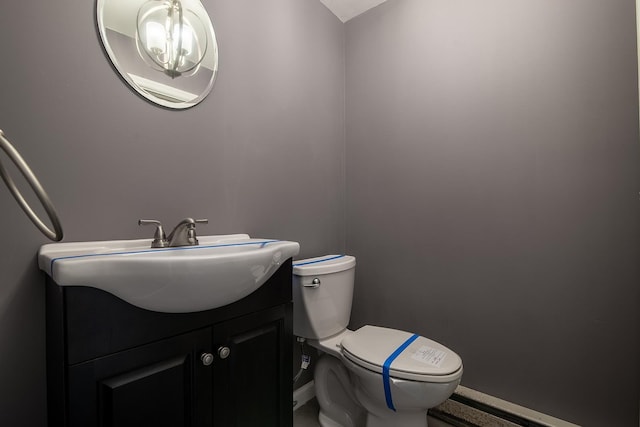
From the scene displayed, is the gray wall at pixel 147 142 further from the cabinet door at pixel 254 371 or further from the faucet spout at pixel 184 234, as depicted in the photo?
the cabinet door at pixel 254 371

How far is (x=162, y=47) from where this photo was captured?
104 centimetres

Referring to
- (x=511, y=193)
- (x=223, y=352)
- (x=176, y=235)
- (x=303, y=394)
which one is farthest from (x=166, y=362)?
(x=511, y=193)

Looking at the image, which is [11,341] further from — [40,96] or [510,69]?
[510,69]

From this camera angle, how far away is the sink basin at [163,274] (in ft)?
1.99

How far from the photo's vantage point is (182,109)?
3.57 ft

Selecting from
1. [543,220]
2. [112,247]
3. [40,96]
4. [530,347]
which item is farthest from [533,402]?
[40,96]

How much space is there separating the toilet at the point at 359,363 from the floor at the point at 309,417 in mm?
71

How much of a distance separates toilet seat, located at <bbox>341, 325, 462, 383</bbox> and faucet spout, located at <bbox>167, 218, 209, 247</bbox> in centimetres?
74

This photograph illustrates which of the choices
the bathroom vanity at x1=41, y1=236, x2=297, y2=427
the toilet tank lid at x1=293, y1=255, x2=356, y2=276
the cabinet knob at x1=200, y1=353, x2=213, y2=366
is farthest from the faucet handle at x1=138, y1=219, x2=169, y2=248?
the toilet tank lid at x1=293, y1=255, x2=356, y2=276

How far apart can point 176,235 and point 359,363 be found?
0.80 m

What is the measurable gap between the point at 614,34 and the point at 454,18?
633mm

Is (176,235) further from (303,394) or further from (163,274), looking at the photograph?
(303,394)

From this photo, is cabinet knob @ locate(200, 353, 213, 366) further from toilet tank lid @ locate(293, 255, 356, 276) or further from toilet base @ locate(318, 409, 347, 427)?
toilet base @ locate(318, 409, 347, 427)

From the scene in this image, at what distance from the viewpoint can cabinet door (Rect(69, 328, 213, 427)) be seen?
609 mm
